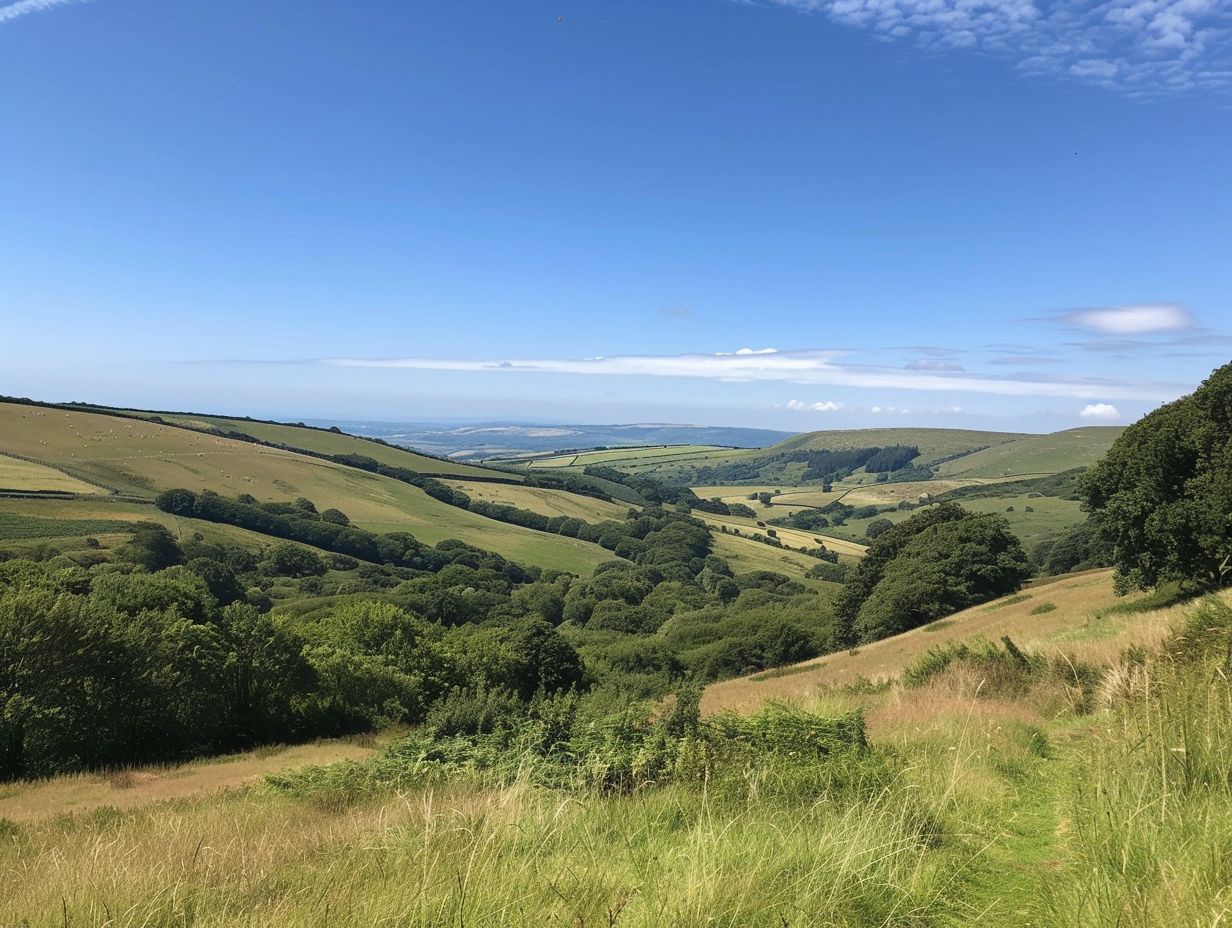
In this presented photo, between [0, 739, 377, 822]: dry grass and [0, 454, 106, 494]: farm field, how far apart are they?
89.7m

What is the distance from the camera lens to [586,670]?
152 feet

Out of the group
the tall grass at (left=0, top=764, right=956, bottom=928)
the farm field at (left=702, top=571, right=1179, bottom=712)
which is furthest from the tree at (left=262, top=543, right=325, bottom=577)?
the tall grass at (left=0, top=764, right=956, bottom=928)

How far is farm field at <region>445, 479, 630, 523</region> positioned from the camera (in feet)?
471

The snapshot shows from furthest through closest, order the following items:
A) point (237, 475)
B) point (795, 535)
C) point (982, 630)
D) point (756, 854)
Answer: point (795, 535), point (237, 475), point (982, 630), point (756, 854)

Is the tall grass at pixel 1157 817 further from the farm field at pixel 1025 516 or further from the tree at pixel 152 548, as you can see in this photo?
the farm field at pixel 1025 516

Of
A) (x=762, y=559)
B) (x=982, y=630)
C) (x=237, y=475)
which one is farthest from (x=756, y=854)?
(x=237, y=475)

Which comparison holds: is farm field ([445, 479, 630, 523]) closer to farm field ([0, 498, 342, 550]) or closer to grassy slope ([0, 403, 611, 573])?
grassy slope ([0, 403, 611, 573])

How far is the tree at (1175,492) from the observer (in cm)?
2502

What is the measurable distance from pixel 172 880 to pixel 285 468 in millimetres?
136920

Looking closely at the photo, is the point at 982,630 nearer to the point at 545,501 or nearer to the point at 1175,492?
the point at 1175,492

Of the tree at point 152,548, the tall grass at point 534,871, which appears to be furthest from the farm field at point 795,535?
the tall grass at point 534,871

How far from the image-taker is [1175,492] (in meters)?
28.0

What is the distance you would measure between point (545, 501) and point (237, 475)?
195 ft

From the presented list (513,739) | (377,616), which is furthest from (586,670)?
(513,739)
